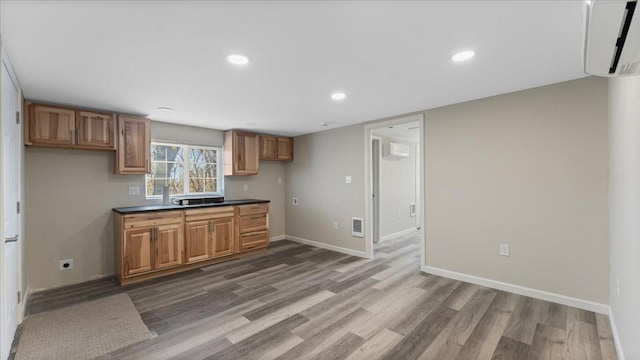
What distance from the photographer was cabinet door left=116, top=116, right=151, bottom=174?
11.9ft

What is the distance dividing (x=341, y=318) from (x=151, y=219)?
2.73 metres

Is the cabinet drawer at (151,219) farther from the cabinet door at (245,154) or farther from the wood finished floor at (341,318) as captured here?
the cabinet door at (245,154)

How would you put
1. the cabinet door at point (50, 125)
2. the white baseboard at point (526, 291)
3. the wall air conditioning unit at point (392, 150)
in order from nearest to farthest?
the white baseboard at point (526, 291) → the cabinet door at point (50, 125) → the wall air conditioning unit at point (392, 150)

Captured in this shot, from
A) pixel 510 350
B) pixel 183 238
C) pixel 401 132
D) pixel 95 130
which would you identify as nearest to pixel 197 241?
A: pixel 183 238

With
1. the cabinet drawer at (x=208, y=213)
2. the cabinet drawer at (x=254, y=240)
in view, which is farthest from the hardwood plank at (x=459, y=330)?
the cabinet drawer at (x=208, y=213)

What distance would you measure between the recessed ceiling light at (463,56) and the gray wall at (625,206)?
35.8 inches

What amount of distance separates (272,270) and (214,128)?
105 inches

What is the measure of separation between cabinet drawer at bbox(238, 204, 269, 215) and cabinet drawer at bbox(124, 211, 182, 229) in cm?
98

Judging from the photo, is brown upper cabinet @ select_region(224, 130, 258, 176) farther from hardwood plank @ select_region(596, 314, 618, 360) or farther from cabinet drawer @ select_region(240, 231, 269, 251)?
hardwood plank @ select_region(596, 314, 618, 360)

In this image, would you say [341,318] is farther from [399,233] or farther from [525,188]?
[399,233]

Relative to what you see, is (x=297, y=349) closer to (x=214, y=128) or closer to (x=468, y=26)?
(x=468, y=26)

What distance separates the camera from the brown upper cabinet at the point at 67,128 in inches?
119

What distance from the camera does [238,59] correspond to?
2129 millimetres

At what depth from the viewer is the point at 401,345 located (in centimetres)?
211
